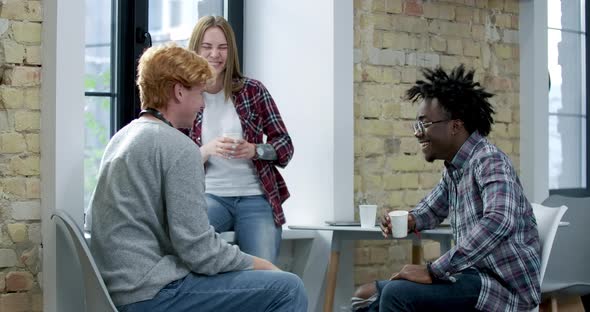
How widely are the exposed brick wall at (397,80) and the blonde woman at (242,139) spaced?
2.22ft

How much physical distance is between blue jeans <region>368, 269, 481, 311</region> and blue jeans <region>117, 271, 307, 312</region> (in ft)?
1.15

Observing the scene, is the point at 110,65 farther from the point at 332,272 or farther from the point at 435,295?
the point at 435,295

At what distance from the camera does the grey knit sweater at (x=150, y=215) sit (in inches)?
101

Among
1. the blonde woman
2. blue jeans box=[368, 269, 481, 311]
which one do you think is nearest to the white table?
the blonde woman

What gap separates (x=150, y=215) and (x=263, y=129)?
1260 millimetres

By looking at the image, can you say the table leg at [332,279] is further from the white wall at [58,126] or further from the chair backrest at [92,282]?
the chair backrest at [92,282]

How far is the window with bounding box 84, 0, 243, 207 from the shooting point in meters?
3.90

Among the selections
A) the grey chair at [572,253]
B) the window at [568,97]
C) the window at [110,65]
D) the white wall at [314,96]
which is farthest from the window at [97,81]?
the window at [568,97]

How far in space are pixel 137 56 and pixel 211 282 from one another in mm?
1647

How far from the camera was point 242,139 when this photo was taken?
141 inches

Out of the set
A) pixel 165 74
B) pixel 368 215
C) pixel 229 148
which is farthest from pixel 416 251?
pixel 165 74

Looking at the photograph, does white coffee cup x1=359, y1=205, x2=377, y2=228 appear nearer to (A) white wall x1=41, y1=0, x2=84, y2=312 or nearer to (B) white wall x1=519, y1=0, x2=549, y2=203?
(A) white wall x1=41, y1=0, x2=84, y2=312

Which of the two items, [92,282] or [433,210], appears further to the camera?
[433,210]

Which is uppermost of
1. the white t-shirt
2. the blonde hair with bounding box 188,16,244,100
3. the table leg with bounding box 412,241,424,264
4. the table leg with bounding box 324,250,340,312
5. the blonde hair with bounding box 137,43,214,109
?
the blonde hair with bounding box 188,16,244,100
